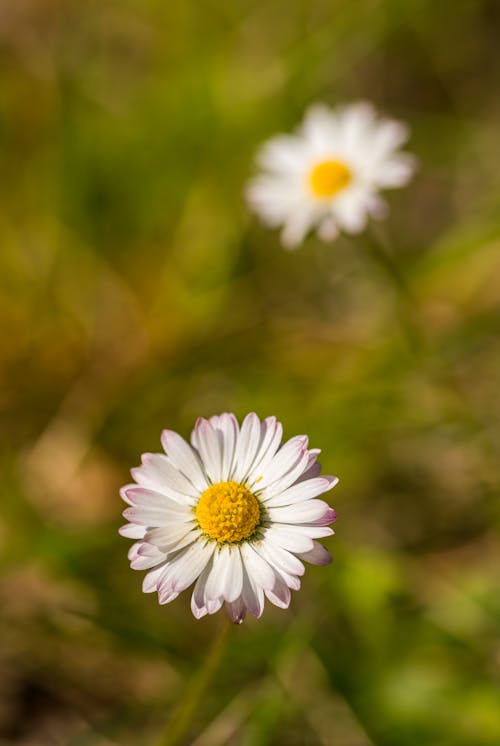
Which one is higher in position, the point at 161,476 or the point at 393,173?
the point at 393,173

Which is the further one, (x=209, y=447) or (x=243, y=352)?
(x=243, y=352)

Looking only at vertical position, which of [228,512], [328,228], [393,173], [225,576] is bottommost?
[225,576]

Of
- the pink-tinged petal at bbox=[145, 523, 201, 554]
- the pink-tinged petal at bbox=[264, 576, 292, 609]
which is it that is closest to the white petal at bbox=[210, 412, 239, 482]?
the pink-tinged petal at bbox=[145, 523, 201, 554]

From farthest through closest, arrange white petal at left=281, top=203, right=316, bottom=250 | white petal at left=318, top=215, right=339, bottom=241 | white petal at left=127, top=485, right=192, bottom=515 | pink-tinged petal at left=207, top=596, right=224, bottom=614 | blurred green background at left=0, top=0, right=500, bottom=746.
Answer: white petal at left=281, top=203, right=316, bottom=250, white petal at left=318, top=215, right=339, bottom=241, blurred green background at left=0, top=0, right=500, bottom=746, white petal at left=127, top=485, right=192, bottom=515, pink-tinged petal at left=207, top=596, right=224, bottom=614

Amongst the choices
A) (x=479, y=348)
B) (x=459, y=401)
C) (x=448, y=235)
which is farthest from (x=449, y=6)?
(x=459, y=401)

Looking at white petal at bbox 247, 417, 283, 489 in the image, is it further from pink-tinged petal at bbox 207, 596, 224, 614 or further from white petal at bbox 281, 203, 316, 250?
white petal at bbox 281, 203, 316, 250

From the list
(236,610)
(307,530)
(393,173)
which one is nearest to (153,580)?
(236,610)

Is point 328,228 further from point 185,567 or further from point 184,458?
point 185,567
